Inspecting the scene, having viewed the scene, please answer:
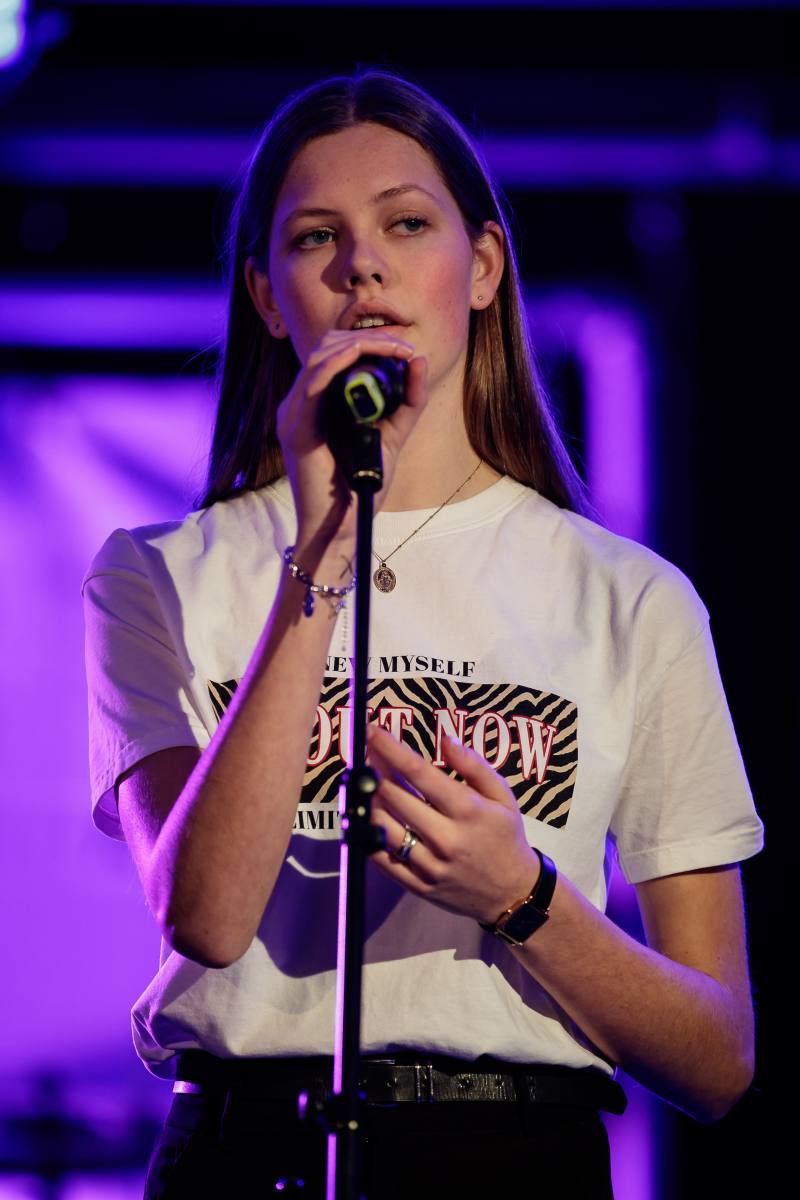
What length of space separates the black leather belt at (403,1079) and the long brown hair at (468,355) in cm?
74

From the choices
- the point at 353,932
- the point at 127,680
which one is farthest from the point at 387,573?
the point at 353,932

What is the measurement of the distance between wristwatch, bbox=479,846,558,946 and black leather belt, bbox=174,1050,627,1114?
18cm

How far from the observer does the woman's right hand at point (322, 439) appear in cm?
129

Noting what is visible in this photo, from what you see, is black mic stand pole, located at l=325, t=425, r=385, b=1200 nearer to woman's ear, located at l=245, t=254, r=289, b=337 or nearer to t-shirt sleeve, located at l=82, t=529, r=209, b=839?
t-shirt sleeve, located at l=82, t=529, r=209, b=839

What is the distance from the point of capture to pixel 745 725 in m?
3.19

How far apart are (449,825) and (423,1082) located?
14.1 inches

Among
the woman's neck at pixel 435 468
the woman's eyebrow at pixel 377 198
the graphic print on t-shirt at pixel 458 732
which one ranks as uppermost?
the woman's eyebrow at pixel 377 198

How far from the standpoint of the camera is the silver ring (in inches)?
50.1

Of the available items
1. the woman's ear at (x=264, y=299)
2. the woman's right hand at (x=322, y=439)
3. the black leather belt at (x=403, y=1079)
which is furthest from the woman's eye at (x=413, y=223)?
the black leather belt at (x=403, y=1079)

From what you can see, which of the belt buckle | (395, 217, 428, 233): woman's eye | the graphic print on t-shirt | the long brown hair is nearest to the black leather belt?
the belt buckle

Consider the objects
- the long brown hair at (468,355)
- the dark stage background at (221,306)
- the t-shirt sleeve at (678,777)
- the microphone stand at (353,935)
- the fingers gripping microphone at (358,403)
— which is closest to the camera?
the microphone stand at (353,935)

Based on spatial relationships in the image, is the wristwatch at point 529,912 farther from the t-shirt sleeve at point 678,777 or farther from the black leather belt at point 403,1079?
the t-shirt sleeve at point 678,777

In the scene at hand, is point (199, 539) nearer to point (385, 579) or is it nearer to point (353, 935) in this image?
point (385, 579)

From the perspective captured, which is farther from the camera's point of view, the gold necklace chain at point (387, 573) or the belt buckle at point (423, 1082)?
the gold necklace chain at point (387, 573)
